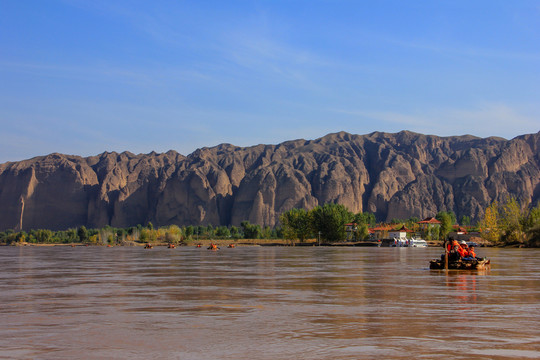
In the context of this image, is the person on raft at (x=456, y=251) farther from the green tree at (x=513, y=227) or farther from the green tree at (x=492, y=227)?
the green tree at (x=492, y=227)

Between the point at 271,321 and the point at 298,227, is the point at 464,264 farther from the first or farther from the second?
the point at 298,227

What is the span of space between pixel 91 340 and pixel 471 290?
1931 centimetres

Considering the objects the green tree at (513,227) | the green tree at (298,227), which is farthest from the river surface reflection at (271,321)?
the green tree at (298,227)

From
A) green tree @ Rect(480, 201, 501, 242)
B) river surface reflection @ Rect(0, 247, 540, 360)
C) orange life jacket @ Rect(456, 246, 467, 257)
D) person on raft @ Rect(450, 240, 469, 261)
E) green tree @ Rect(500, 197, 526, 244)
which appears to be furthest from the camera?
green tree @ Rect(480, 201, 501, 242)

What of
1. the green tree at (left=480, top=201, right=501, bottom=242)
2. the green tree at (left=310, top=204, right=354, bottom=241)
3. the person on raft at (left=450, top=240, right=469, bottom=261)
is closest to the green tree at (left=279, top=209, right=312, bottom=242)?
the green tree at (left=310, top=204, right=354, bottom=241)

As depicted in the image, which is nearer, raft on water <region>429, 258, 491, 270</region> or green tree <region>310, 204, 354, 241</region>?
raft on water <region>429, 258, 491, 270</region>

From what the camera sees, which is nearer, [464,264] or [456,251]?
[464,264]

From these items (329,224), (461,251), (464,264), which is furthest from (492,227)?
(464,264)

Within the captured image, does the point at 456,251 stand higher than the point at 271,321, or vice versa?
the point at 456,251

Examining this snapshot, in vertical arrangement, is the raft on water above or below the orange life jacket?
below

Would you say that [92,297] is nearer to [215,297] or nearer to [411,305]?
[215,297]

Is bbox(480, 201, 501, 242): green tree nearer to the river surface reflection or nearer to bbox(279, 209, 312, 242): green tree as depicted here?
bbox(279, 209, 312, 242): green tree

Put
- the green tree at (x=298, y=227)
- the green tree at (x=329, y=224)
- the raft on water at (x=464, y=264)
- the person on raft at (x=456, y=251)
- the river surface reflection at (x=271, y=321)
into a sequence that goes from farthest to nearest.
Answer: the green tree at (x=298, y=227)
the green tree at (x=329, y=224)
the person on raft at (x=456, y=251)
the raft on water at (x=464, y=264)
the river surface reflection at (x=271, y=321)

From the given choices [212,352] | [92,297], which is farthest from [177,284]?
[212,352]
